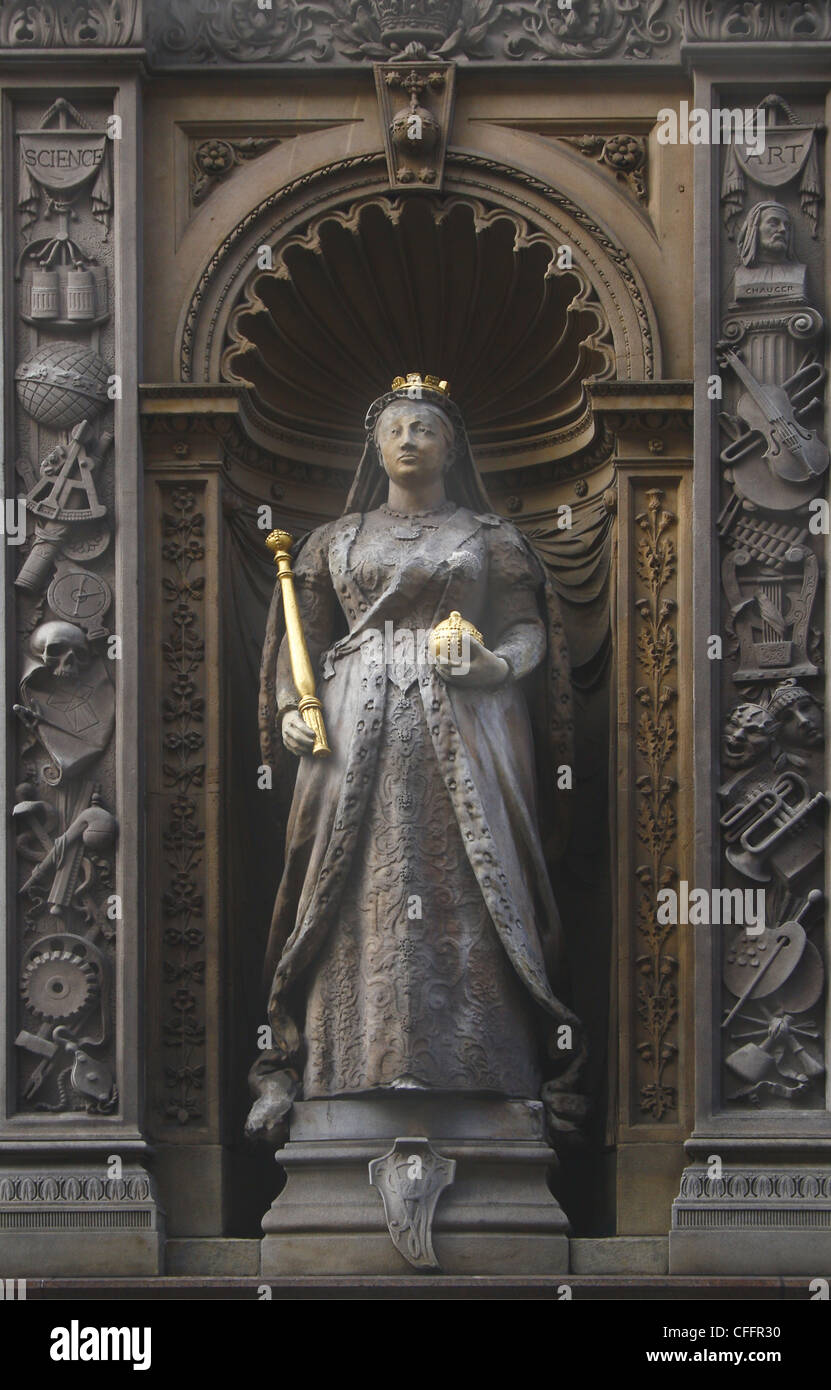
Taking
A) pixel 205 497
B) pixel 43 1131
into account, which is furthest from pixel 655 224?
pixel 43 1131

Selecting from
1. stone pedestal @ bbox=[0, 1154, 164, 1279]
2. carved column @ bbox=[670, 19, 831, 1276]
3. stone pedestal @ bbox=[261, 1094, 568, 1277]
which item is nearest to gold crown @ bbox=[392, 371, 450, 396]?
carved column @ bbox=[670, 19, 831, 1276]

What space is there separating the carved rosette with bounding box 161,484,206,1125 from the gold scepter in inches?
16.0

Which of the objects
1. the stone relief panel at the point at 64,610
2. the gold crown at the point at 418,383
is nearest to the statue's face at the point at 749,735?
the gold crown at the point at 418,383

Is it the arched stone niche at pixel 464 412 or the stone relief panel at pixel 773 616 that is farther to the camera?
the arched stone niche at pixel 464 412

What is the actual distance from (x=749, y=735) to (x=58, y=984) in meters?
3.54

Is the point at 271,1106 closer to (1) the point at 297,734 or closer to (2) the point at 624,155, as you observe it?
(1) the point at 297,734

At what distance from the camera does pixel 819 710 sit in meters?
16.6

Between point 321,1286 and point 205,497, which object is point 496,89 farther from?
point 321,1286

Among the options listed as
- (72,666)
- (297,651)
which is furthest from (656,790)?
(72,666)

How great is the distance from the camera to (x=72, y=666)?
16.8 metres

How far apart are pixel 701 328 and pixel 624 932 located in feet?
9.87

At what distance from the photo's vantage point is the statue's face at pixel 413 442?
17.1m

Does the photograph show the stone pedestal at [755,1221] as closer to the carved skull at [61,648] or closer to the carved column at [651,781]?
the carved column at [651,781]

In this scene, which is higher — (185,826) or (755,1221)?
(185,826)
